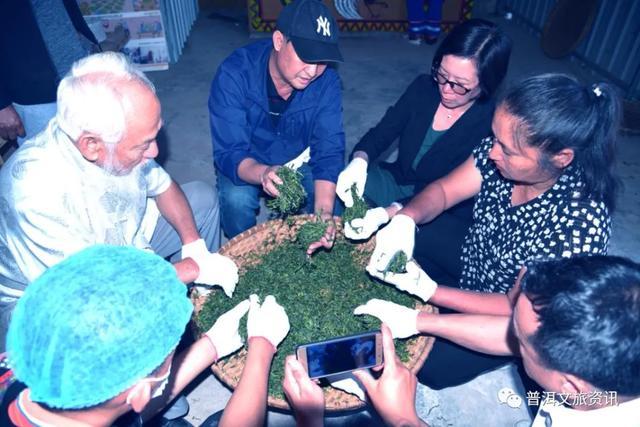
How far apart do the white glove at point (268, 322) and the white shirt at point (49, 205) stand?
3.06 feet

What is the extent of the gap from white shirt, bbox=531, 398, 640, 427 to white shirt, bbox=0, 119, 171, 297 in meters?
2.31

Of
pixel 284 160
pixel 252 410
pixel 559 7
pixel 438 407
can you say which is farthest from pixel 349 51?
pixel 252 410

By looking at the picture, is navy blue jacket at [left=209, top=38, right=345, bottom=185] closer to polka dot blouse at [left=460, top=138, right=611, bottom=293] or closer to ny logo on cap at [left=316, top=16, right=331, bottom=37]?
ny logo on cap at [left=316, top=16, right=331, bottom=37]

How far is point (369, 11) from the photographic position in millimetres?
8523

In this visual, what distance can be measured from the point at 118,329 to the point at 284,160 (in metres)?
2.42

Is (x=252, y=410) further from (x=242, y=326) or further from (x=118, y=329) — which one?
(x=118, y=329)

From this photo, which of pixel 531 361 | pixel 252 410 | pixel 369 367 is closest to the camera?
pixel 531 361

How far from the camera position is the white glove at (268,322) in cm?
215

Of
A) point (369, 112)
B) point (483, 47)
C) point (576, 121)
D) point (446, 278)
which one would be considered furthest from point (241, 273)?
point (369, 112)

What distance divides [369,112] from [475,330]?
4549mm

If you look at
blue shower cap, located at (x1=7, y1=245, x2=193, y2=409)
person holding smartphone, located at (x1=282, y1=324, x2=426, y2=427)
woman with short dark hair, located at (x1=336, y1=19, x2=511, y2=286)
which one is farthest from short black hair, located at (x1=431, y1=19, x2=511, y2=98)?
blue shower cap, located at (x1=7, y1=245, x2=193, y2=409)

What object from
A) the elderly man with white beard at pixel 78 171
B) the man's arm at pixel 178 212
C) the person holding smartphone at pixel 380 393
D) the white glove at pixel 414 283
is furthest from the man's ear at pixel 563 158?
the man's arm at pixel 178 212

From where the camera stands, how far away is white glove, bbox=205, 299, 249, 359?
2.22 metres

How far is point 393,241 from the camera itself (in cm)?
270
